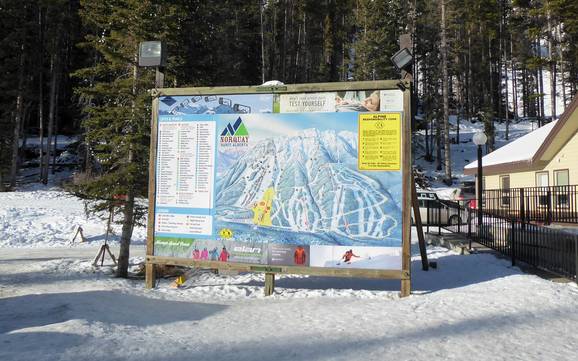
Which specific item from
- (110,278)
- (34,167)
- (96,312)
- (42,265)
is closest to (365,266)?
(96,312)

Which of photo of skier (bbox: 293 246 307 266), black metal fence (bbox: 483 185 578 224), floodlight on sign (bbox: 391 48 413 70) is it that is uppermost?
floodlight on sign (bbox: 391 48 413 70)

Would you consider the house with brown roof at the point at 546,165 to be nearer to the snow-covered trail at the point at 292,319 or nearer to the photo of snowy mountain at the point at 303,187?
the snow-covered trail at the point at 292,319

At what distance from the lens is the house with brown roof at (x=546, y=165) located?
57.0ft

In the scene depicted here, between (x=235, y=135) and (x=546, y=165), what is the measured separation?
58.9ft

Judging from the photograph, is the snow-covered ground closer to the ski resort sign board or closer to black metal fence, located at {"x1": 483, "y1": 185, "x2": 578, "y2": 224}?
the ski resort sign board

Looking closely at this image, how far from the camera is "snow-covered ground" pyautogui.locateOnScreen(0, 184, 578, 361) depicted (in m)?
4.75

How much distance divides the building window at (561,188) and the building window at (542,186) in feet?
1.85

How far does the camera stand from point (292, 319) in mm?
6234

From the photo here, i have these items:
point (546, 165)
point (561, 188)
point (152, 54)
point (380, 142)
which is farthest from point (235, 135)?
point (546, 165)

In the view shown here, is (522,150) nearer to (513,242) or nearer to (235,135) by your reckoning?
(513,242)

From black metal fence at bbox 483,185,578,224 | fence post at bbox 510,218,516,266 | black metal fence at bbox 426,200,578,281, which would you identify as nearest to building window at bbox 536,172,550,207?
→ black metal fence at bbox 483,185,578,224

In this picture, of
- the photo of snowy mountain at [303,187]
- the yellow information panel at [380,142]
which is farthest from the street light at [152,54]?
the yellow information panel at [380,142]

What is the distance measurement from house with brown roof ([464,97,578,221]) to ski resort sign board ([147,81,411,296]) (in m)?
11.3

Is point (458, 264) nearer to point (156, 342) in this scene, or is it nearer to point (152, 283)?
point (152, 283)
